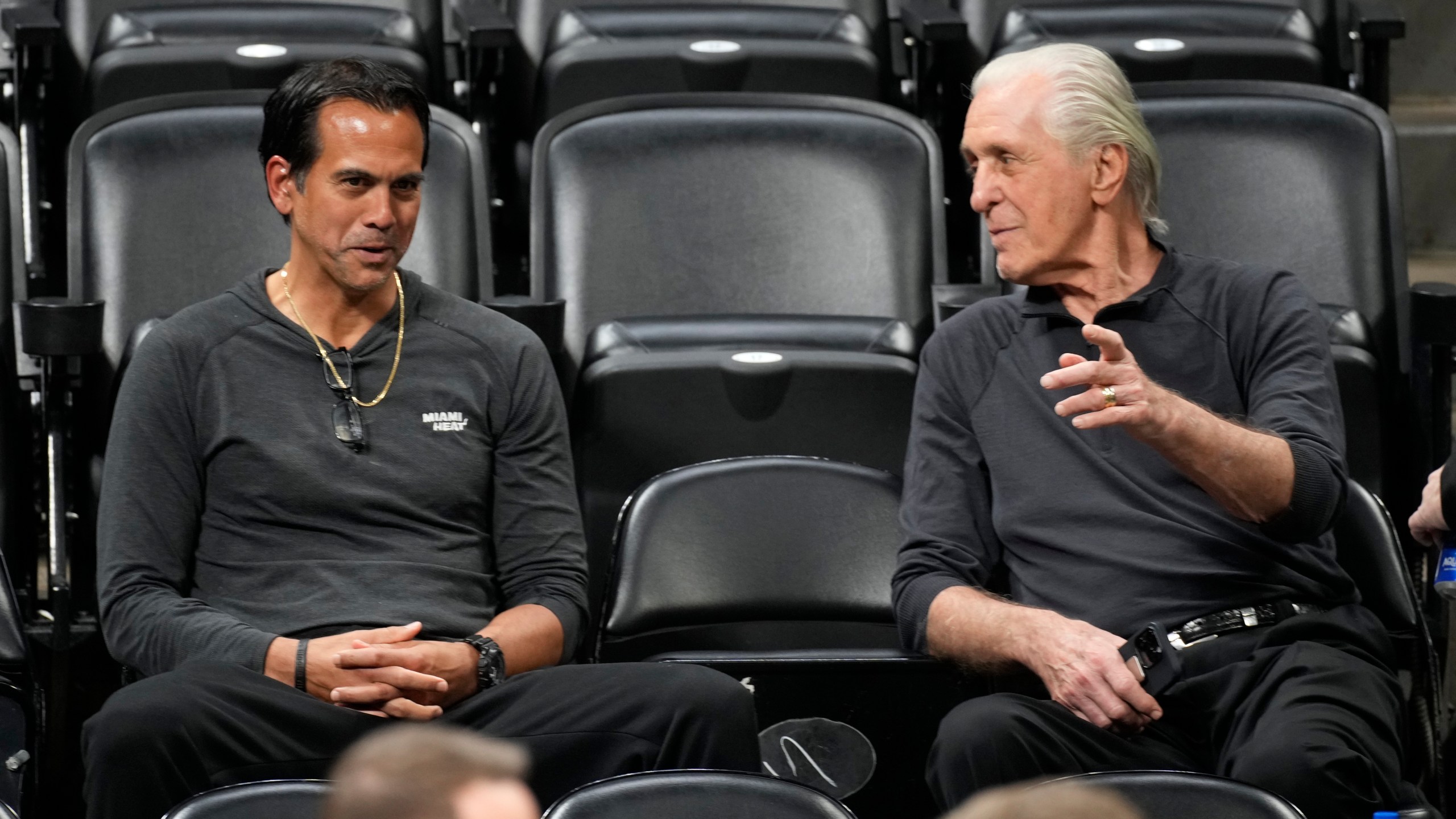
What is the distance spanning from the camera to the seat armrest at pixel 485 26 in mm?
2807

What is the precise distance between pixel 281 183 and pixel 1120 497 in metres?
0.89

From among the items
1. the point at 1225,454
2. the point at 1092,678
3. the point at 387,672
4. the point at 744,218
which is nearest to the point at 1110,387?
the point at 1225,454

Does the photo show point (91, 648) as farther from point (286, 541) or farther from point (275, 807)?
point (275, 807)

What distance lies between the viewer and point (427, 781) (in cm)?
62

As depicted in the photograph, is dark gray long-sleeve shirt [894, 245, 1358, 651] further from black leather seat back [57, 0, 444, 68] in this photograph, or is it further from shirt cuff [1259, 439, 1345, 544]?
black leather seat back [57, 0, 444, 68]

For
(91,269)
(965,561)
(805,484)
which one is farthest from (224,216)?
(965,561)

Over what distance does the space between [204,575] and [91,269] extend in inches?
27.3

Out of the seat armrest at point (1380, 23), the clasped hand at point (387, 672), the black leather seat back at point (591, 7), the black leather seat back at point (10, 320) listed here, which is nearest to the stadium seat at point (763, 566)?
the clasped hand at point (387, 672)

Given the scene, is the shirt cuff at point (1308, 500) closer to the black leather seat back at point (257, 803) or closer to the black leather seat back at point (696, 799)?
the black leather seat back at point (696, 799)

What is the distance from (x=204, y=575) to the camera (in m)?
1.80

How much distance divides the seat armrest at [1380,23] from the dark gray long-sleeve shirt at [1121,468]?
120cm

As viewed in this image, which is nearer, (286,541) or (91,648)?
(286,541)

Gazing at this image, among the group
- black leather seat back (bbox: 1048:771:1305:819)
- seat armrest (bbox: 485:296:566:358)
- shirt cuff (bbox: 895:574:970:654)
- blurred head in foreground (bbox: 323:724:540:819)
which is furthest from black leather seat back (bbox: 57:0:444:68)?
blurred head in foreground (bbox: 323:724:540:819)

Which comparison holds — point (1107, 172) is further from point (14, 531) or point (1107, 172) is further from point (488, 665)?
point (14, 531)
